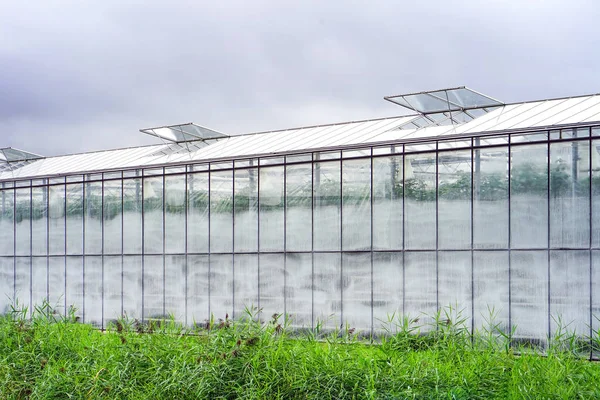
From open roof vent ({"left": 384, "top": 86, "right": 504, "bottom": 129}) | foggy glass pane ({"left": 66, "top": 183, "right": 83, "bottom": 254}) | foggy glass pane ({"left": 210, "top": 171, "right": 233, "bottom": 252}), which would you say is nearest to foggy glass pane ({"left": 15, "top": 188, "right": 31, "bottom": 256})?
foggy glass pane ({"left": 66, "top": 183, "right": 83, "bottom": 254})

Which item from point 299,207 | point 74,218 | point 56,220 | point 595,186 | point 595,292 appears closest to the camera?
point 595,292

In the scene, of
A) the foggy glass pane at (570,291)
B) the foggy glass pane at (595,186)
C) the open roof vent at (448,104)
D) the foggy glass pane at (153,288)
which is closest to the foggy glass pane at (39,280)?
the foggy glass pane at (153,288)

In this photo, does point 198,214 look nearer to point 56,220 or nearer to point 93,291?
point 93,291

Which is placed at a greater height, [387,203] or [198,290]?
[387,203]

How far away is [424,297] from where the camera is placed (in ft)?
→ 55.8

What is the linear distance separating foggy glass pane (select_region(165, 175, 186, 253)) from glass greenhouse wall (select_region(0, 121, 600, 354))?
46 millimetres

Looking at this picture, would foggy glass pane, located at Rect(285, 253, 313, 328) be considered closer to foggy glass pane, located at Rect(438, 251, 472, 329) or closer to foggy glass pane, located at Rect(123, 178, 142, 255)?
foggy glass pane, located at Rect(438, 251, 472, 329)

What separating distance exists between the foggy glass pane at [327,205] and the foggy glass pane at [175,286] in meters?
4.55

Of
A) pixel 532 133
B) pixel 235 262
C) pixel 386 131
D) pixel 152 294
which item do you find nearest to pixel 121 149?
pixel 152 294

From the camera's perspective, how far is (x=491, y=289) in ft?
53.1

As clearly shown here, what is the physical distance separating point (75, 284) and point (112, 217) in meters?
2.56

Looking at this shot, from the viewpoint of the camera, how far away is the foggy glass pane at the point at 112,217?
2273 cm

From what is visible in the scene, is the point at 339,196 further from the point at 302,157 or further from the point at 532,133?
the point at 532,133

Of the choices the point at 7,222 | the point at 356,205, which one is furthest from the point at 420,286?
the point at 7,222
